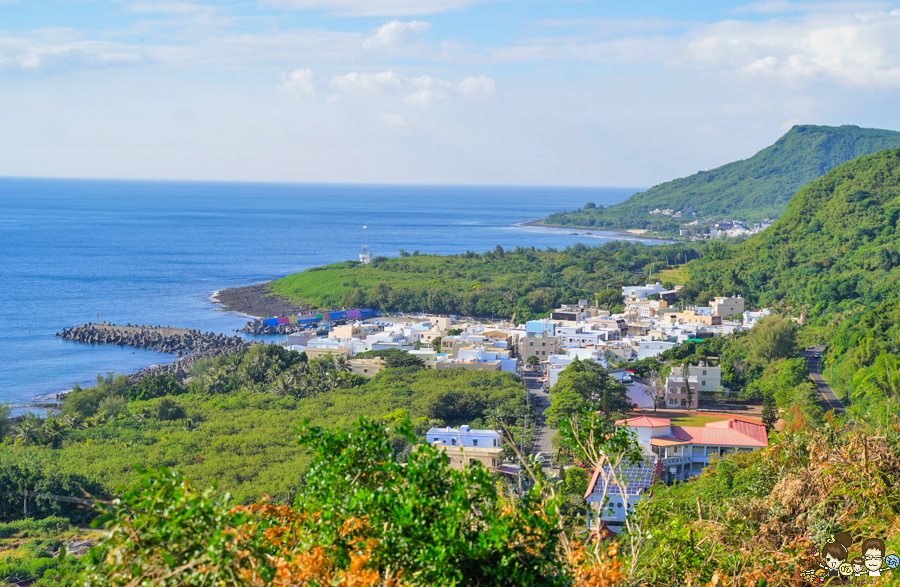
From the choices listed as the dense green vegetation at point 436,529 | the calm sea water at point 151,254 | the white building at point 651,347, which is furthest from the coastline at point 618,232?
the dense green vegetation at point 436,529

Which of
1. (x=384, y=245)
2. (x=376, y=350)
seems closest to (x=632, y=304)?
(x=376, y=350)

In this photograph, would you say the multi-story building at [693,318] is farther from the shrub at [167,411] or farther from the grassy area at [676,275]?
the shrub at [167,411]

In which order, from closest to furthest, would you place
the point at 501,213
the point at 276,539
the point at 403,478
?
the point at 403,478 < the point at 276,539 < the point at 501,213

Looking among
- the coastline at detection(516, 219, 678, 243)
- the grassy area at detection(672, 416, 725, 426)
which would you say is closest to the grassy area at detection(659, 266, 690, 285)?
the coastline at detection(516, 219, 678, 243)

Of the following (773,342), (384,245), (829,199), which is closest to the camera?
(773,342)

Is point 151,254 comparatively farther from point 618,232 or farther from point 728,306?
point 618,232

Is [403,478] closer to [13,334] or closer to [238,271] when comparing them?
[13,334]

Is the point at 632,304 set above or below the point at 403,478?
below
